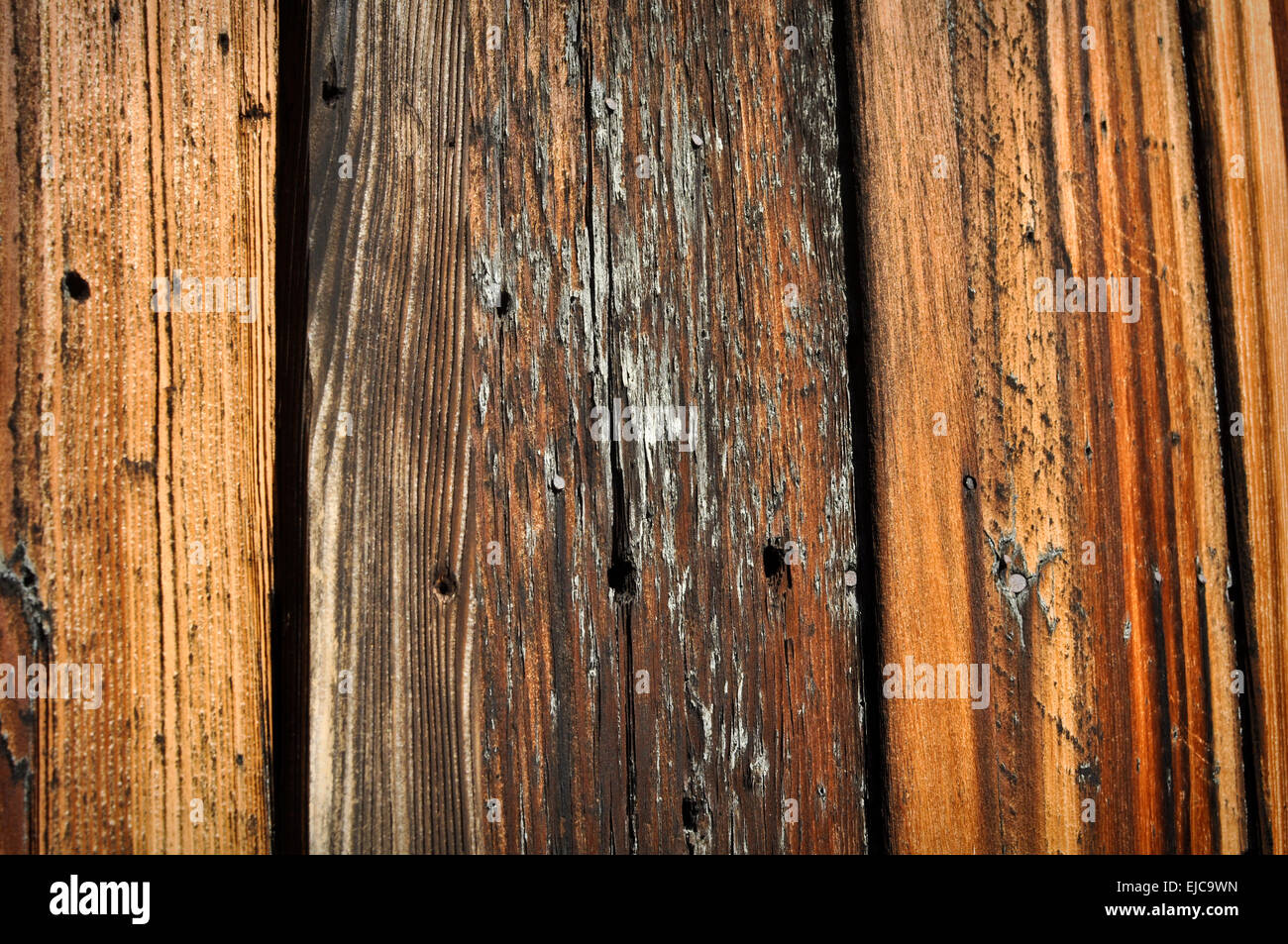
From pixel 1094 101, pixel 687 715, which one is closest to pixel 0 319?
pixel 687 715

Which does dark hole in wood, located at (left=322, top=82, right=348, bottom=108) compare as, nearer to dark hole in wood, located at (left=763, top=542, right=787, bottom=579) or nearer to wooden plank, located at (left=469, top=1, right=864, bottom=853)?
wooden plank, located at (left=469, top=1, right=864, bottom=853)

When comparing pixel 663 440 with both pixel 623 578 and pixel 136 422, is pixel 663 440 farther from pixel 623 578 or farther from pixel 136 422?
pixel 136 422

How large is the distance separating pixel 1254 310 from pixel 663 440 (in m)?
0.73

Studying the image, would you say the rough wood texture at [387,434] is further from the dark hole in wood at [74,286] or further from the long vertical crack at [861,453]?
the long vertical crack at [861,453]

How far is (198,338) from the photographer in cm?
75

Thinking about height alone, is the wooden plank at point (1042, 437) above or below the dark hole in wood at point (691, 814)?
above

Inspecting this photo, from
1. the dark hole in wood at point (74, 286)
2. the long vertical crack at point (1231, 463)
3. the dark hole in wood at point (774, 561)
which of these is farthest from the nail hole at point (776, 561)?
the dark hole in wood at point (74, 286)

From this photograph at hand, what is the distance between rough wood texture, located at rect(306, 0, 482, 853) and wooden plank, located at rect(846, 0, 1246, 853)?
0.48m

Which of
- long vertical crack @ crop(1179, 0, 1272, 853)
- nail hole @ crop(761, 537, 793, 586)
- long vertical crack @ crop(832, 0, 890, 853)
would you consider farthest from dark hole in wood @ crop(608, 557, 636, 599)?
long vertical crack @ crop(1179, 0, 1272, 853)

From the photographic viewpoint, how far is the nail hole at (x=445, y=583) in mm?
746

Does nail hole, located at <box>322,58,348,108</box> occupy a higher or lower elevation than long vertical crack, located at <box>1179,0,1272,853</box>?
higher

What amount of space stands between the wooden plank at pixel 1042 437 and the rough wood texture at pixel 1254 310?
28 millimetres

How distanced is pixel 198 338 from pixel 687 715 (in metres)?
0.68

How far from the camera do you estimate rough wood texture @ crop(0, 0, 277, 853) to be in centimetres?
72
